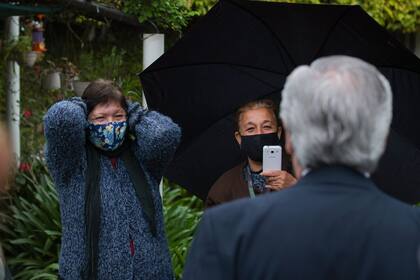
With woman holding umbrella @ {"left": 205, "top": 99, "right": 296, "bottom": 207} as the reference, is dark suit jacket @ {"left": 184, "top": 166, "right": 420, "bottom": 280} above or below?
above

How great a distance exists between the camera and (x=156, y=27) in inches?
199

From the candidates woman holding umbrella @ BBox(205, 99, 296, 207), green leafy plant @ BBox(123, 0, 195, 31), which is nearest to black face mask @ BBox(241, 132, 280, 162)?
woman holding umbrella @ BBox(205, 99, 296, 207)

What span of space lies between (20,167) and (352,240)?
5.60 metres

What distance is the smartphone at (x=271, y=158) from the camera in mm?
3607

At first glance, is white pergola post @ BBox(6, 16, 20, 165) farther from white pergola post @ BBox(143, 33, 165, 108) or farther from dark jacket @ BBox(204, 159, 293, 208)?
dark jacket @ BBox(204, 159, 293, 208)

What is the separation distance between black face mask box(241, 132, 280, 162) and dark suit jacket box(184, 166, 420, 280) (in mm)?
1617

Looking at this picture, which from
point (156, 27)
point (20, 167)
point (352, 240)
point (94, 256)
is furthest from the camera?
point (20, 167)

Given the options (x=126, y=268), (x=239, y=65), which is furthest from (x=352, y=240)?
(x=239, y=65)

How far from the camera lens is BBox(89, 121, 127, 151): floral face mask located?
3.64 m

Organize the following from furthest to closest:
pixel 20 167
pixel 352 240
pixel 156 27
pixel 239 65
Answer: pixel 20 167 → pixel 156 27 → pixel 239 65 → pixel 352 240

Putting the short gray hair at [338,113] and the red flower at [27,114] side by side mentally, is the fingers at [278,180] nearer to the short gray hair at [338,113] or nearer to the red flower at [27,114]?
the short gray hair at [338,113]

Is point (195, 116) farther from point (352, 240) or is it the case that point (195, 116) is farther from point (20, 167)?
point (20, 167)

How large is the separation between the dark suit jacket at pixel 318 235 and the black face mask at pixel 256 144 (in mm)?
1617

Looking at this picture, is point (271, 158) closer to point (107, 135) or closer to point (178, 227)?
point (107, 135)
